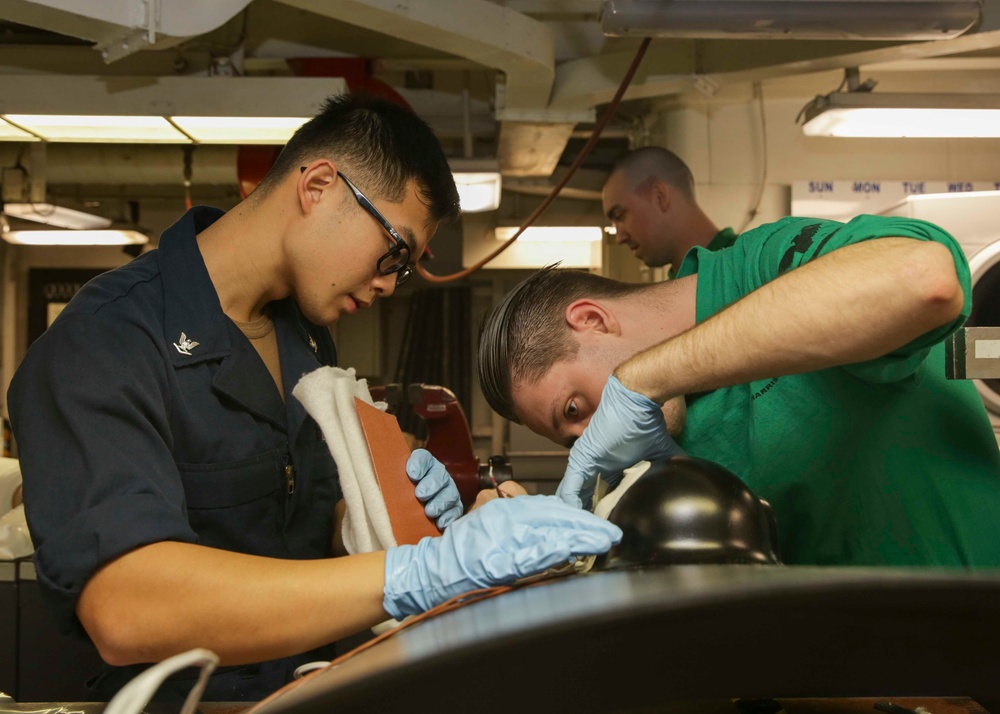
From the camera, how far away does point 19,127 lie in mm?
3088

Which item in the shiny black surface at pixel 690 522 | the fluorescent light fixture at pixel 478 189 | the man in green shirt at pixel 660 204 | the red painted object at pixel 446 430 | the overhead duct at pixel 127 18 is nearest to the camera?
the shiny black surface at pixel 690 522

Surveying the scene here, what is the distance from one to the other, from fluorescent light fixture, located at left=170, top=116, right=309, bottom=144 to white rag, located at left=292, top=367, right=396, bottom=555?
1889mm

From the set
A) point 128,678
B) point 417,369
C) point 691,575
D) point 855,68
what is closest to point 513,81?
point 855,68

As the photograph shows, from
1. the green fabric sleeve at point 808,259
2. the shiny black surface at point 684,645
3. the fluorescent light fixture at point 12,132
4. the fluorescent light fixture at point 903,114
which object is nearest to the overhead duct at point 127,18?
the fluorescent light fixture at point 12,132

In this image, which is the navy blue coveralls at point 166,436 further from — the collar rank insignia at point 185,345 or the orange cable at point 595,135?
the orange cable at point 595,135

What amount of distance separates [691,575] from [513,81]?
2925mm

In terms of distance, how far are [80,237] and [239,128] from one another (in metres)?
3.04

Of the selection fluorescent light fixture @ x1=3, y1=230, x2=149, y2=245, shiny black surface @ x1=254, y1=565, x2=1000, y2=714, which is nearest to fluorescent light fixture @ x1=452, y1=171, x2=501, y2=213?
fluorescent light fixture @ x1=3, y1=230, x2=149, y2=245

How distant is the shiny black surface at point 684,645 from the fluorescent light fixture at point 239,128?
259 centimetres

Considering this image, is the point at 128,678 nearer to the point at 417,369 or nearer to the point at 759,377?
the point at 759,377

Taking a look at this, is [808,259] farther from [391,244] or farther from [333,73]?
[333,73]

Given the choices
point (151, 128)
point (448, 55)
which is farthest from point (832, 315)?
point (448, 55)

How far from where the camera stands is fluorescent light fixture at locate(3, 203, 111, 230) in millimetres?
4320

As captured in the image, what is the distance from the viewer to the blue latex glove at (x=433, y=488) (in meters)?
1.35
